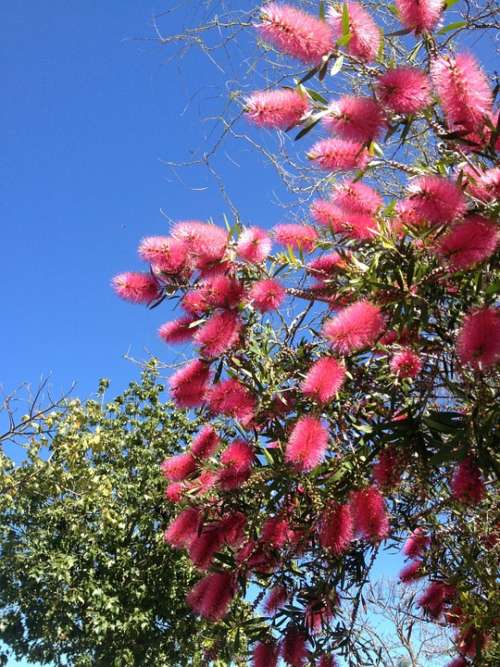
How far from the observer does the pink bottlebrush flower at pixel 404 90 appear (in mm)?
1642

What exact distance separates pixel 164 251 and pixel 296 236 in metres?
0.49

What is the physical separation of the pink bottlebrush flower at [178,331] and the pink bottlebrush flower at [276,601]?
113 cm

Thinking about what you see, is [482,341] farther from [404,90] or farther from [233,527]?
[233,527]

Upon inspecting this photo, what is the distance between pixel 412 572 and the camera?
308 cm

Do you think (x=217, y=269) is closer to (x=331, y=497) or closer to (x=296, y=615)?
(x=331, y=497)

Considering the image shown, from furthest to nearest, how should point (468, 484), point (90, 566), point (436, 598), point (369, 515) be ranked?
1. point (90, 566)
2. point (436, 598)
3. point (369, 515)
4. point (468, 484)

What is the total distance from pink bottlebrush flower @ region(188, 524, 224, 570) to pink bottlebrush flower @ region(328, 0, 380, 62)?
170cm

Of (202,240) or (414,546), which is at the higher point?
(202,240)

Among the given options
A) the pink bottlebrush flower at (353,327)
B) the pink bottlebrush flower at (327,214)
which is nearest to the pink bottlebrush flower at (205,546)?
the pink bottlebrush flower at (353,327)

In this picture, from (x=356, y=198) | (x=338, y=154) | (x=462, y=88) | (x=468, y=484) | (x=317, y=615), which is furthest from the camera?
(x=317, y=615)

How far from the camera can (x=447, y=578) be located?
288 cm

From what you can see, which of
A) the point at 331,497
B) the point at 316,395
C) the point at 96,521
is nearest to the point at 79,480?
the point at 96,521

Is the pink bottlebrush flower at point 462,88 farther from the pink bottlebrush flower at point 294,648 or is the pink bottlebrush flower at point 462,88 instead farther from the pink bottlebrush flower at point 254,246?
the pink bottlebrush flower at point 294,648

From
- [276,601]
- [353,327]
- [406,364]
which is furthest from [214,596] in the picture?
[353,327]
